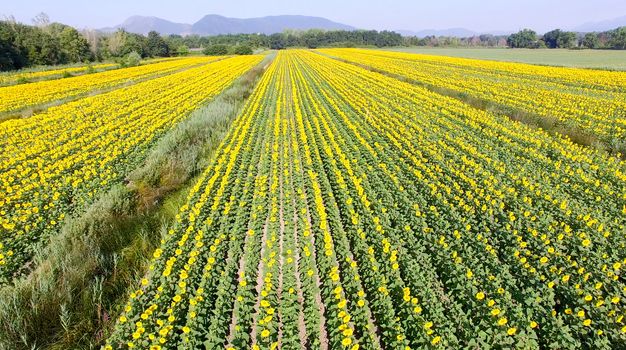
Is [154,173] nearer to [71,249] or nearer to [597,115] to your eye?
[71,249]

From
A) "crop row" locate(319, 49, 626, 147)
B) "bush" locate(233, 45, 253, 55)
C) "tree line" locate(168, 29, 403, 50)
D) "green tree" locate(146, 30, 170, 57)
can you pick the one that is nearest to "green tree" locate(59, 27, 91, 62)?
"green tree" locate(146, 30, 170, 57)

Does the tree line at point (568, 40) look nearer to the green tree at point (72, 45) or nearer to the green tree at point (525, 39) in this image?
the green tree at point (525, 39)

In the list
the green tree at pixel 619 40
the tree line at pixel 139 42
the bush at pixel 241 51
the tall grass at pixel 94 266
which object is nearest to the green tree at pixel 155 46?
the tree line at pixel 139 42

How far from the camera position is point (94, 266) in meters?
6.76

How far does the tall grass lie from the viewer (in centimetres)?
527

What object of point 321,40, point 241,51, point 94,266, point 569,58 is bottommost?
point 94,266

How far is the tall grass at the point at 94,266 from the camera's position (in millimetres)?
5273

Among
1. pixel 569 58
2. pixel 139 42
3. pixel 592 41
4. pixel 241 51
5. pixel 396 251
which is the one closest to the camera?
pixel 396 251

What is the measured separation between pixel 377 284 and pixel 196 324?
2.85 metres

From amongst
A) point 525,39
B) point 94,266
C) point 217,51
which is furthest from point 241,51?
point 94,266

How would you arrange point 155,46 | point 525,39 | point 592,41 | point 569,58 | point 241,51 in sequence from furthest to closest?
point 525,39 → point 241,51 → point 592,41 → point 155,46 → point 569,58

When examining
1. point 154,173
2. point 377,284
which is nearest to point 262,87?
point 154,173

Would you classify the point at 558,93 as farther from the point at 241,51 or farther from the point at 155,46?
the point at 155,46

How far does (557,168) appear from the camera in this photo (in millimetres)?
9758
